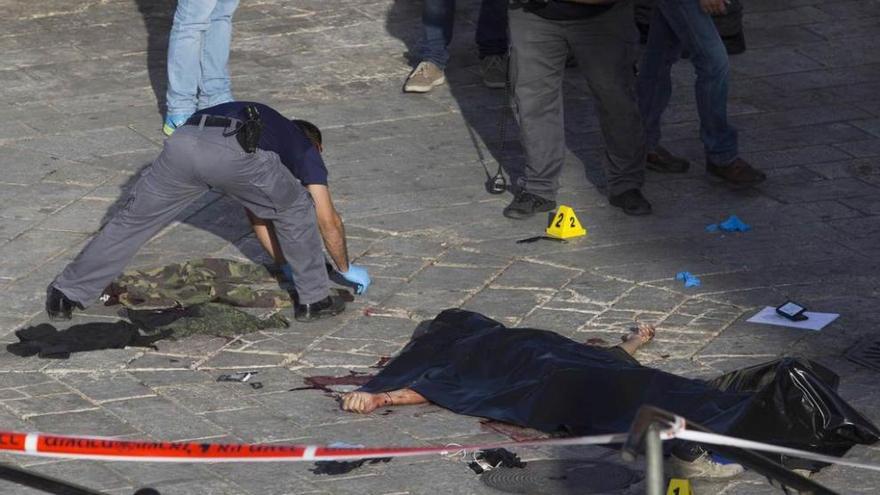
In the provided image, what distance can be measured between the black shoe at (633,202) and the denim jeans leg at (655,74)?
491 millimetres

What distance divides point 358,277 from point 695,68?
2272 mm

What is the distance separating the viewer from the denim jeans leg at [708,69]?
26.5 ft

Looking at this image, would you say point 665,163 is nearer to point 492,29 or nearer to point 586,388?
point 492,29

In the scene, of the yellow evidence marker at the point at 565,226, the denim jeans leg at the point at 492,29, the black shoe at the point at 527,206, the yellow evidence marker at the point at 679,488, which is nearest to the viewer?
the yellow evidence marker at the point at 679,488

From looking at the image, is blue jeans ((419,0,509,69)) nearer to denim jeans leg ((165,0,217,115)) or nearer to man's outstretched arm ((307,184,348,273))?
denim jeans leg ((165,0,217,115))

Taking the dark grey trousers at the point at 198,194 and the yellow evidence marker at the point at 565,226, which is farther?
the yellow evidence marker at the point at 565,226

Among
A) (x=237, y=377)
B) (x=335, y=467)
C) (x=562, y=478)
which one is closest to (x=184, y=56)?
(x=237, y=377)

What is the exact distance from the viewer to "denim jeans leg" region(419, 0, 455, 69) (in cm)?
987

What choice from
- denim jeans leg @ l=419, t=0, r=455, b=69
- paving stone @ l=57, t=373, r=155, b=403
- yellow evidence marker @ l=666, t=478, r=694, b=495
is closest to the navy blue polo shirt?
paving stone @ l=57, t=373, r=155, b=403

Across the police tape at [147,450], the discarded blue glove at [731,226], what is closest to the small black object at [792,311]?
the discarded blue glove at [731,226]

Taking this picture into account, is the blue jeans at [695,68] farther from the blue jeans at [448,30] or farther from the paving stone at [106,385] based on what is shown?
the paving stone at [106,385]

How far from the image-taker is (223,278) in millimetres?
7211

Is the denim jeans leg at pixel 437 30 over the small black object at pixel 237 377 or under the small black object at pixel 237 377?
over

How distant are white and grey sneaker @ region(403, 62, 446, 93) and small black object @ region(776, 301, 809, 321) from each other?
142 inches
